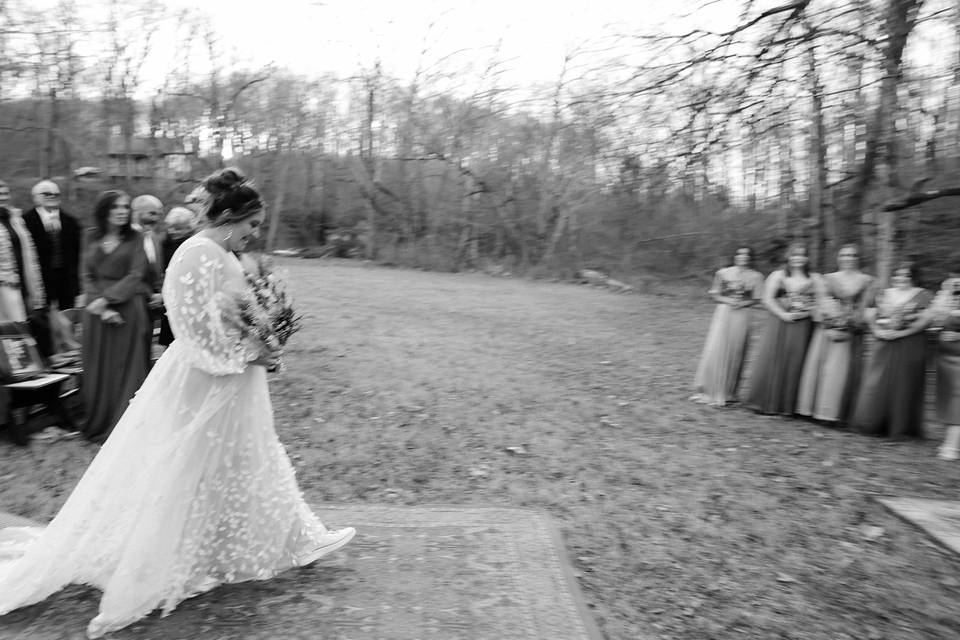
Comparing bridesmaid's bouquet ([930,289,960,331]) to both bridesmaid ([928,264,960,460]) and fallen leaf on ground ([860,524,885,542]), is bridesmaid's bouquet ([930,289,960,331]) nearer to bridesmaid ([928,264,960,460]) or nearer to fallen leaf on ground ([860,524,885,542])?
bridesmaid ([928,264,960,460])

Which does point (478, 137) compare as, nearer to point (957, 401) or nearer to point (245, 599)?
point (957, 401)

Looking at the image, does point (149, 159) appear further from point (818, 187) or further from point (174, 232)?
point (818, 187)

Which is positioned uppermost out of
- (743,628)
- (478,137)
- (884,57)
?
(478,137)

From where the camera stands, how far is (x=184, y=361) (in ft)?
12.3

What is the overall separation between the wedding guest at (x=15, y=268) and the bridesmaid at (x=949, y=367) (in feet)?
29.0

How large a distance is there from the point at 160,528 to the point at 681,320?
16.2 m

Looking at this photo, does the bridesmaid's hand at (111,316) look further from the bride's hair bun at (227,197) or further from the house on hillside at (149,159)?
the house on hillside at (149,159)

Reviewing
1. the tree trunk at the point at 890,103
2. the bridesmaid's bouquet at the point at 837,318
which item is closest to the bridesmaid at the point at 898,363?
the bridesmaid's bouquet at the point at 837,318

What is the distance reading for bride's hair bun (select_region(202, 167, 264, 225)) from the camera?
12.3 feet

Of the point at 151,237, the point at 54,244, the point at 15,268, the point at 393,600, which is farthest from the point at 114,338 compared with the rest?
the point at 393,600

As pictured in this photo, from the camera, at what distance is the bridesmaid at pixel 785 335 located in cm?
853

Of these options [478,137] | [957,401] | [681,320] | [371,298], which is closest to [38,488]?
[957,401]

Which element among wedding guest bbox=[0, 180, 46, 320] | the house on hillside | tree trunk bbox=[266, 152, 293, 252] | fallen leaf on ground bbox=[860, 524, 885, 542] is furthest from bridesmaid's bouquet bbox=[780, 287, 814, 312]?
tree trunk bbox=[266, 152, 293, 252]

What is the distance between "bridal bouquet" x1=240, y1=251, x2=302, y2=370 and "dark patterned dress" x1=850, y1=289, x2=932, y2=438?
6.44 metres
